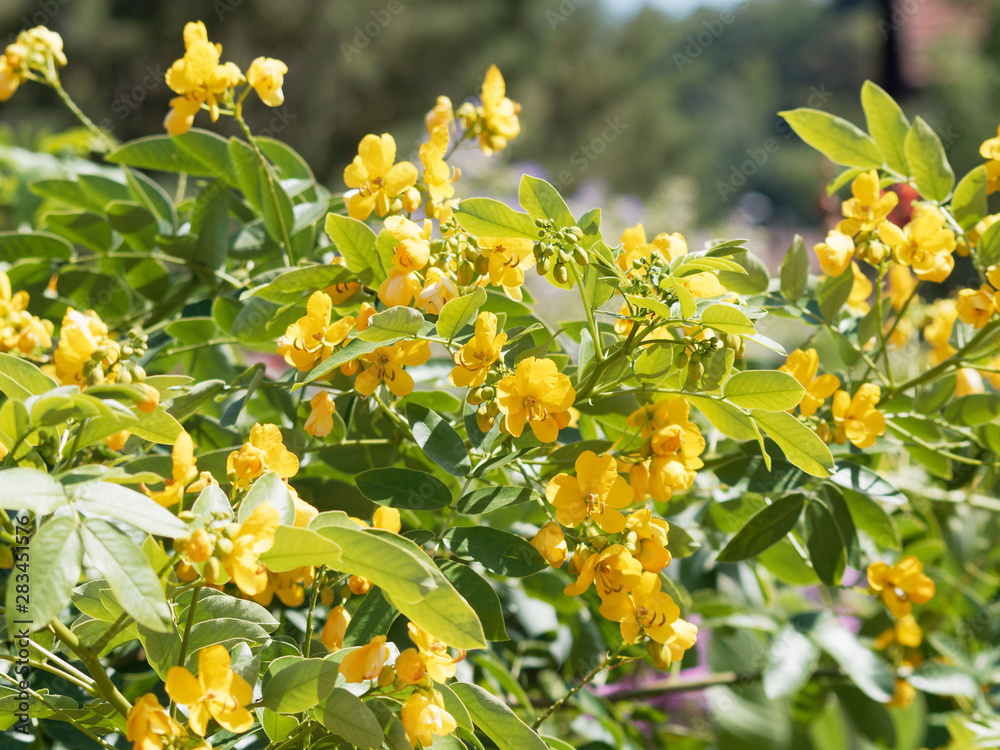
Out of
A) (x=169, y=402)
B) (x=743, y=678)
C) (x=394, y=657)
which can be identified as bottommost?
(x=743, y=678)

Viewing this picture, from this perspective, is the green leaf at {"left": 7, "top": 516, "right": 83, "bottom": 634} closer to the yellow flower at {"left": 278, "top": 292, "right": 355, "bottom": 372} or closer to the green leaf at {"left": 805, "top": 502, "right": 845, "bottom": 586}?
the yellow flower at {"left": 278, "top": 292, "right": 355, "bottom": 372}

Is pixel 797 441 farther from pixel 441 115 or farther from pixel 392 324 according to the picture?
pixel 441 115

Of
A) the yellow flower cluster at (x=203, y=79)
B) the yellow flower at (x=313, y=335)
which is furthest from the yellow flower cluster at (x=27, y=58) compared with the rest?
the yellow flower at (x=313, y=335)

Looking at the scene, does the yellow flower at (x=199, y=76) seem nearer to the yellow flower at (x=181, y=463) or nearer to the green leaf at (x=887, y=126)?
the yellow flower at (x=181, y=463)

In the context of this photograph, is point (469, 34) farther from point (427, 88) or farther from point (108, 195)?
point (108, 195)

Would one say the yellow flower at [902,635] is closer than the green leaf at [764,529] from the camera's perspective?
No

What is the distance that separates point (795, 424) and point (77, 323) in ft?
1.61

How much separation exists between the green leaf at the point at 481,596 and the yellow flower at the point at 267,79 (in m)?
0.45

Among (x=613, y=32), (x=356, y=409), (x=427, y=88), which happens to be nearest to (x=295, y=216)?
(x=356, y=409)

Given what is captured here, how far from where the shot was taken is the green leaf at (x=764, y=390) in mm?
510

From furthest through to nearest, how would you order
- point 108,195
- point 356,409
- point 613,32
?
1. point 613,32
2. point 108,195
3. point 356,409

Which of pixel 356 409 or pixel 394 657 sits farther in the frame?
pixel 356 409

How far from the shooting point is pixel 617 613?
20.1 inches

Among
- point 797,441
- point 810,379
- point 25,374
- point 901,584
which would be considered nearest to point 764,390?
point 797,441
